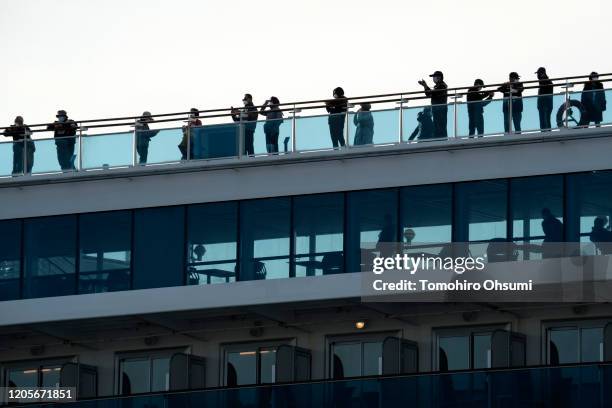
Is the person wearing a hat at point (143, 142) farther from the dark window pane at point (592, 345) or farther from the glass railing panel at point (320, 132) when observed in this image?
the dark window pane at point (592, 345)

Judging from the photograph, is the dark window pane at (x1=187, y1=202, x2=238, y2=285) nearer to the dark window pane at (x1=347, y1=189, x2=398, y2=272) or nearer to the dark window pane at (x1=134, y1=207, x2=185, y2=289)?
the dark window pane at (x1=134, y1=207, x2=185, y2=289)

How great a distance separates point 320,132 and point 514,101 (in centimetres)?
386

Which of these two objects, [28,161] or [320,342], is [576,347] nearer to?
[320,342]

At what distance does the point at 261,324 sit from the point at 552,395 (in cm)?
730

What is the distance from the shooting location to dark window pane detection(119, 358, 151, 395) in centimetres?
4481

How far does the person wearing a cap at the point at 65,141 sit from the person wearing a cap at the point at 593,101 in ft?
33.6

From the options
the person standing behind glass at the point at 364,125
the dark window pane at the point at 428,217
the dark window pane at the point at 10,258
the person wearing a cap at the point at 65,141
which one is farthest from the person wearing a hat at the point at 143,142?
the dark window pane at the point at 428,217

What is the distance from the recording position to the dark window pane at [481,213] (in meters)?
41.7

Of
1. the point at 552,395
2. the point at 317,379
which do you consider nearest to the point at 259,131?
the point at 317,379

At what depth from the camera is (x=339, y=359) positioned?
43531 mm

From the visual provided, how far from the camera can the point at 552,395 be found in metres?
38.8

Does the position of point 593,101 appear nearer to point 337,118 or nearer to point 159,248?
point 337,118

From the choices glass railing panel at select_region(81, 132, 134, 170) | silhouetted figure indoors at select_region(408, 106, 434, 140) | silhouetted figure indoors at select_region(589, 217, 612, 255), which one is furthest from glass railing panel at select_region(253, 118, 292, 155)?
silhouetted figure indoors at select_region(589, 217, 612, 255)

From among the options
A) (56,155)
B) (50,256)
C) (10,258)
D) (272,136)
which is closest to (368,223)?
(272,136)
